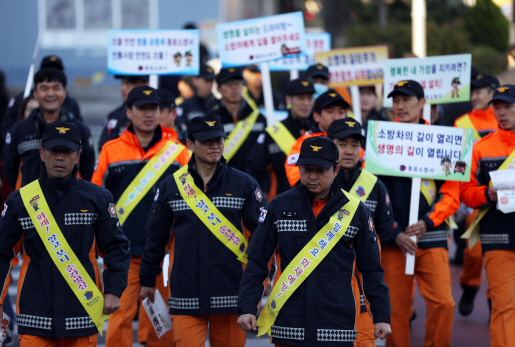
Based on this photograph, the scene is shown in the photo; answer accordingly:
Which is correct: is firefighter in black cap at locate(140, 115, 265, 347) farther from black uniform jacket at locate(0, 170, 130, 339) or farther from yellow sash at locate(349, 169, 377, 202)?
yellow sash at locate(349, 169, 377, 202)

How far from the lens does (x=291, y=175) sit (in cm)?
725

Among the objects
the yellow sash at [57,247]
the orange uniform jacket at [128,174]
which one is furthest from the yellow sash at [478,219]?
the yellow sash at [57,247]

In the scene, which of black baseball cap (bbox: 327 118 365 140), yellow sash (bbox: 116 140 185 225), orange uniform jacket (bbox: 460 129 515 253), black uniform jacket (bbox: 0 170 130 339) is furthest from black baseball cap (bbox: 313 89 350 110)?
black uniform jacket (bbox: 0 170 130 339)

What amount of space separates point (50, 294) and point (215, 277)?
131cm

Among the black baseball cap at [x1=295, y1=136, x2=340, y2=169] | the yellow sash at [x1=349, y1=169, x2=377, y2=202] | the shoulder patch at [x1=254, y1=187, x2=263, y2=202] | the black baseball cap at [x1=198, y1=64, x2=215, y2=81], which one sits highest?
the black baseball cap at [x1=198, y1=64, x2=215, y2=81]

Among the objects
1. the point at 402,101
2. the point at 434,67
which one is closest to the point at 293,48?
the point at 434,67

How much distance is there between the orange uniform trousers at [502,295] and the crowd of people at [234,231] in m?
0.01

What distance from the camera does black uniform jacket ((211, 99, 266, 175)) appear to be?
9523 mm

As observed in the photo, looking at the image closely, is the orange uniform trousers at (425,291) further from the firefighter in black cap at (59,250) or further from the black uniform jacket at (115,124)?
the black uniform jacket at (115,124)

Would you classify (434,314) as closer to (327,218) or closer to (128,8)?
(327,218)

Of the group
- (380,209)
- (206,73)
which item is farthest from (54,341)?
(206,73)

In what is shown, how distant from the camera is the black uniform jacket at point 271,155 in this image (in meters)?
8.43

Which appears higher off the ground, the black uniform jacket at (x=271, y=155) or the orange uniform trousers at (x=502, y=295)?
the black uniform jacket at (x=271, y=155)

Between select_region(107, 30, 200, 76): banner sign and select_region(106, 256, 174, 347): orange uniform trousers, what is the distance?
2.89m
